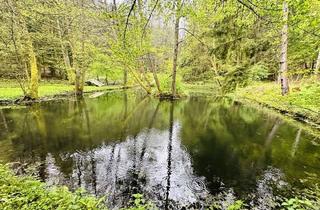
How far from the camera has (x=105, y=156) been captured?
19.6 ft

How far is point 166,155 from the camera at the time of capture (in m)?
6.28

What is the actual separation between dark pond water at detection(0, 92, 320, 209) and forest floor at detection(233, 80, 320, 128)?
110cm

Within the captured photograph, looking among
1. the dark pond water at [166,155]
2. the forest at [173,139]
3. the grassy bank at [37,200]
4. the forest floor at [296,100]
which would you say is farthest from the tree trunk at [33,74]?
the forest floor at [296,100]

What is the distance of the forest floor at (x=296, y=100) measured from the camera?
857cm

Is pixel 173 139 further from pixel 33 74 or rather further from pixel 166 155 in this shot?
pixel 33 74

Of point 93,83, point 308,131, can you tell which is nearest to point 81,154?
point 308,131

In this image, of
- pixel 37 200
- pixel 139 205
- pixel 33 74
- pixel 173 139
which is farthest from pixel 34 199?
pixel 33 74

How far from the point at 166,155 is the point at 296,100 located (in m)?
8.54

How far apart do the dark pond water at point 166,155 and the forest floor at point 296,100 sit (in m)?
1.10

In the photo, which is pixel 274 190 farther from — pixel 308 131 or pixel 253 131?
pixel 308 131

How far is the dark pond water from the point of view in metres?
4.45

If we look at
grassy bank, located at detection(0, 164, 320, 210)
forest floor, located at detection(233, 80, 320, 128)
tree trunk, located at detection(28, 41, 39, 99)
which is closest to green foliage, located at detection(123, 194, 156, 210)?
grassy bank, located at detection(0, 164, 320, 210)

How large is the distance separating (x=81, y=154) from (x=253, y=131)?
6.43 meters

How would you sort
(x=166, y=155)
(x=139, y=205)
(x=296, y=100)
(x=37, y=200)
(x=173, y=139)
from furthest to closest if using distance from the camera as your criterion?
1. (x=296, y=100)
2. (x=173, y=139)
3. (x=166, y=155)
4. (x=139, y=205)
5. (x=37, y=200)
